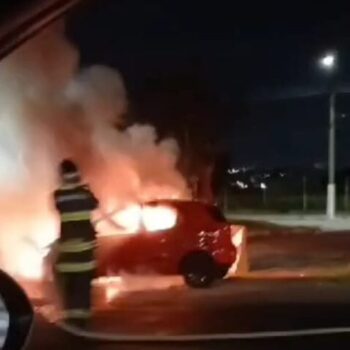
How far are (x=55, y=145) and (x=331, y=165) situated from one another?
18.6 inches

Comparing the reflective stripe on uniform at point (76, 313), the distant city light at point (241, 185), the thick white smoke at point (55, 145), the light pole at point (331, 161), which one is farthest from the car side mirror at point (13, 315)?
the light pole at point (331, 161)

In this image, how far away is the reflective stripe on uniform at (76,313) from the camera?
1191mm

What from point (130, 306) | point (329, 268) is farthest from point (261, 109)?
point (130, 306)

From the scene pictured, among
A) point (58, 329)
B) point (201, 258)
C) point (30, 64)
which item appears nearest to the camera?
point (30, 64)

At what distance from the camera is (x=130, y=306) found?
1.22 metres

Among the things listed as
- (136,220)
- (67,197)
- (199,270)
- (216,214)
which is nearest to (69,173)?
(67,197)

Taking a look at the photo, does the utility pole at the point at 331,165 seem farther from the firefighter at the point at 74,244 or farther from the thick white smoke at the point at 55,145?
the firefighter at the point at 74,244

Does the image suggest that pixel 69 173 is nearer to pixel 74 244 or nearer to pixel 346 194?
pixel 74 244

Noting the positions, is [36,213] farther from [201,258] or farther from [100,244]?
[201,258]

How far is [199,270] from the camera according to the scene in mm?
1426

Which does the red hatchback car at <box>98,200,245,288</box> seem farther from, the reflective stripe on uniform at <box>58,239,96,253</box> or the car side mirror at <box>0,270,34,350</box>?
the car side mirror at <box>0,270,34,350</box>

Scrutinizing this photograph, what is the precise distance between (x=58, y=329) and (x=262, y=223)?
38 cm

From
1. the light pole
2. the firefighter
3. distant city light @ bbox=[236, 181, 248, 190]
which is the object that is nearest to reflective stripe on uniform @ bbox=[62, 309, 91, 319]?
the firefighter

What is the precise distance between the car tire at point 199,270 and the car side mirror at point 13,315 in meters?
0.36
